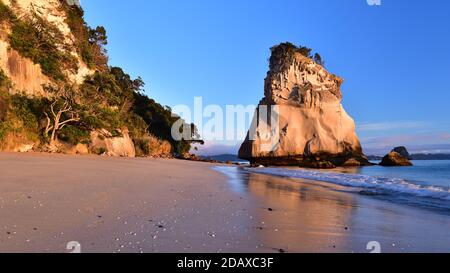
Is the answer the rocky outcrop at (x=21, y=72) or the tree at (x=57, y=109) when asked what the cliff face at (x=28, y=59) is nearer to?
the rocky outcrop at (x=21, y=72)

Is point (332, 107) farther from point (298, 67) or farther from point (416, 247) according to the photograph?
point (416, 247)

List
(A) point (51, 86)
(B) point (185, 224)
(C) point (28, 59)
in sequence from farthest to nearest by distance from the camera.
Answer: (A) point (51, 86), (C) point (28, 59), (B) point (185, 224)

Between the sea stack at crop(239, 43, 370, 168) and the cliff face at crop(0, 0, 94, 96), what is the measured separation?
20282 millimetres

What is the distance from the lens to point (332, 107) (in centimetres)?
3591

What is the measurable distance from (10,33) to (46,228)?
17761 millimetres

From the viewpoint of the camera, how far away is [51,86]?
56.1ft

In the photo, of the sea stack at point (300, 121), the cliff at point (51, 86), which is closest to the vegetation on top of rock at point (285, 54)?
the sea stack at point (300, 121)

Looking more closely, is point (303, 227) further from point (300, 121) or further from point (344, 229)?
point (300, 121)

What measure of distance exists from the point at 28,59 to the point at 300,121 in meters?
26.2

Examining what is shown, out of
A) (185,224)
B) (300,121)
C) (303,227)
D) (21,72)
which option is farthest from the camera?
(300,121)

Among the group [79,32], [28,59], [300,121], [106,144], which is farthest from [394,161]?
[28,59]

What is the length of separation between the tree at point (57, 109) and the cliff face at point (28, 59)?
0.87m

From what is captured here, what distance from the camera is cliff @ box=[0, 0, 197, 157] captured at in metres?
15.0

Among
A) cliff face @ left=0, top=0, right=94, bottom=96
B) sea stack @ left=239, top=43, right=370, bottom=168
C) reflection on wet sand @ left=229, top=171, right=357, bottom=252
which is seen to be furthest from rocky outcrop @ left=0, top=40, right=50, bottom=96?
sea stack @ left=239, top=43, right=370, bottom=168
